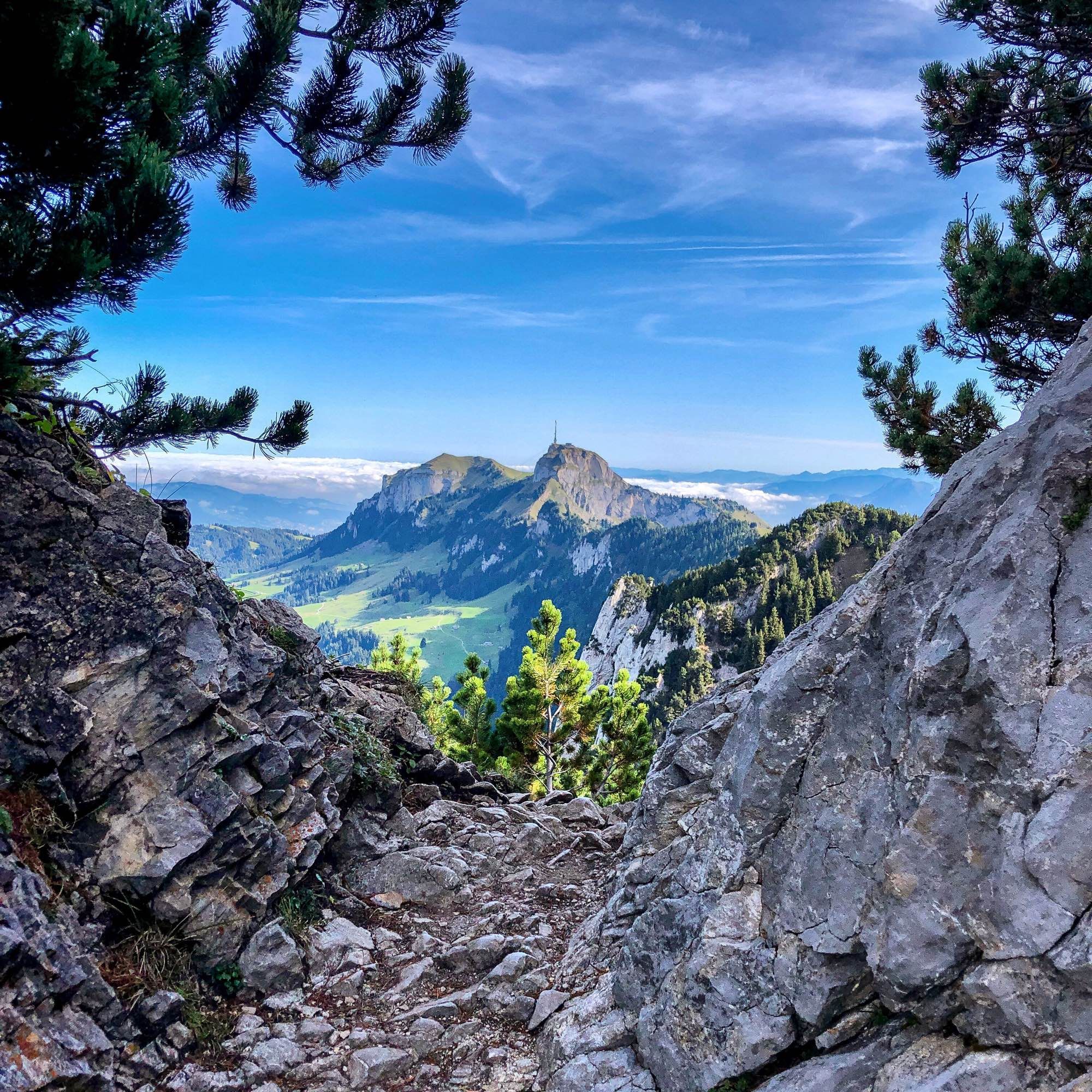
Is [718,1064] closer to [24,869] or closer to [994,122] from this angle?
[24,869]

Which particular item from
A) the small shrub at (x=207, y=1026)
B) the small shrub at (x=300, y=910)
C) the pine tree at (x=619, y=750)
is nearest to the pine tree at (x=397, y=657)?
the pine tree at (x=619, y=750)

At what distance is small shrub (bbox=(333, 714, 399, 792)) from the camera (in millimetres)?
13227

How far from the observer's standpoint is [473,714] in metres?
25.0

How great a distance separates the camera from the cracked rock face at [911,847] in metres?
5.04

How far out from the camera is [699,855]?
8.02m

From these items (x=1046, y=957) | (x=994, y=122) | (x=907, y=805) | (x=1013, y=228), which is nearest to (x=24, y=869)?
(x=907, y=805)

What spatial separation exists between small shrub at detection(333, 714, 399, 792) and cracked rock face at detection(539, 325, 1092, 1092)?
6.36 m

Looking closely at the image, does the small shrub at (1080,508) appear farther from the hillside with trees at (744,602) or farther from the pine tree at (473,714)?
the hillside with trees at (744,602)

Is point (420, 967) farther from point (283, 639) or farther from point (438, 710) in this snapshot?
point (438, 710)

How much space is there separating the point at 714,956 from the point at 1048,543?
216 inches

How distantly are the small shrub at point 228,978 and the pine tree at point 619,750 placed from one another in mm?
17014

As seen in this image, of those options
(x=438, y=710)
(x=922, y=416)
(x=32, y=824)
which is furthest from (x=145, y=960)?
(x=438, y=710)

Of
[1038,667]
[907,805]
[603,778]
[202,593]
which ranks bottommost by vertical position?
[603,778]

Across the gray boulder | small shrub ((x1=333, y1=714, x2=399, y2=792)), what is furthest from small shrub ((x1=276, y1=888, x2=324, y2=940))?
small shrub ((x1=333, y1=714, x2=399, y2=792))
